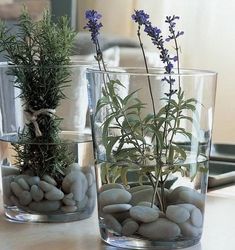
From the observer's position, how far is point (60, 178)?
68 cm

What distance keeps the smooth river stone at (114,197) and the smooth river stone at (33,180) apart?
0.10 metres

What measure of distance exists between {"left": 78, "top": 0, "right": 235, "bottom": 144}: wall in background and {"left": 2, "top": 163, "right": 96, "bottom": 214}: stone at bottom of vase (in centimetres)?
171

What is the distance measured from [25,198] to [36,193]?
0.02m

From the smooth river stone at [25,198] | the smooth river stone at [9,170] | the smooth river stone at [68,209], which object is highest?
the smooth river stone at [9,170]

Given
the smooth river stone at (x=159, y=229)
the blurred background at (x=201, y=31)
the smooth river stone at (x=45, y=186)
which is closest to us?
the smooth river stone at (x=159, y=229)

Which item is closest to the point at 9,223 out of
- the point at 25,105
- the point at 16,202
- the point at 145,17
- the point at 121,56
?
the point at 16,202

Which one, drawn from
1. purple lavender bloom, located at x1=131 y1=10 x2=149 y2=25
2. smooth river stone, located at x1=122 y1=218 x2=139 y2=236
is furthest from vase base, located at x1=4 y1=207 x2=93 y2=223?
purple lavender bloom, located at x1=131 y1=10 x2=149 y2=25

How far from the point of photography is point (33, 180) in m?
0.67

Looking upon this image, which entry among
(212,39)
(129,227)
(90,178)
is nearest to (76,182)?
(90,178)

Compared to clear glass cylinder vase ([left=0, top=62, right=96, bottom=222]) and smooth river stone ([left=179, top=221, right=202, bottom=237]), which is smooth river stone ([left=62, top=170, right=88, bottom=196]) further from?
smooth river stone ([left=179, top=221, right=202, bottom=237])

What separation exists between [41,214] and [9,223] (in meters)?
0.04

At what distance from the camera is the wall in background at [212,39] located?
244 cm

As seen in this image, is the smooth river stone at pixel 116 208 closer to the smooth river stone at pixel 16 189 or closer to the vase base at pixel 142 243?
the vase base at pixel 142 243

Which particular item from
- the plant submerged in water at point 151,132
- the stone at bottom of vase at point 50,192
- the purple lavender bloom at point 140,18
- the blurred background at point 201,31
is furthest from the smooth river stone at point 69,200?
the blurred background at point 201,31
